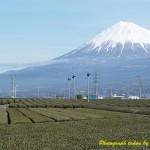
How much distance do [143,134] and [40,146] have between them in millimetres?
8178

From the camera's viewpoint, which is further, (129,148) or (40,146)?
(40,146)

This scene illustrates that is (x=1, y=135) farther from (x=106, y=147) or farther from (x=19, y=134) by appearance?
(x=106, y=147)

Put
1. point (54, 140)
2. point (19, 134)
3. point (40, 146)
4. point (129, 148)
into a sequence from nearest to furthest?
point (129, 148)
point (40, 146)
point (54, 140)
point (19, 134)

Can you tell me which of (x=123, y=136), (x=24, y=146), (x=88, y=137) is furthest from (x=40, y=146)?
(x=123, y=136)

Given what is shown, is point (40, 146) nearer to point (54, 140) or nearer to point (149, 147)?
point (54, 140)

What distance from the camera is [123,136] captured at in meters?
27.4

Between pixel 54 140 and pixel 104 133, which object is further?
pixel 104 133

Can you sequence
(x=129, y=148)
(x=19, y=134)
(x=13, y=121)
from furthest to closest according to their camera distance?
(x=13, y=121)
(x=19, y=134)
(x=129, y=148)

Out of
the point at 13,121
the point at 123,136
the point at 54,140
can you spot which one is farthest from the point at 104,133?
the point at 13,121

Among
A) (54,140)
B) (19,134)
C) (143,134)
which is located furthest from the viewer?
(19,134)

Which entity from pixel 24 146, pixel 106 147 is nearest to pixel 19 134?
pixel 24 146

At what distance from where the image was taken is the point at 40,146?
23203 millimetres

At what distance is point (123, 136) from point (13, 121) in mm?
17125

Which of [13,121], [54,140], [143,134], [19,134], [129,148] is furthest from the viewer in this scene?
[13,121]
